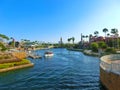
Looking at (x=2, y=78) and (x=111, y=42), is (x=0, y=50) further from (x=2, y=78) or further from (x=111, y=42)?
(x=111, y=42)

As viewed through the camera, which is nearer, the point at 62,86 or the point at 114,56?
the point at 62,86

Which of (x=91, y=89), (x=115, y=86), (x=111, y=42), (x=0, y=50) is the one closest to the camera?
(x=115, y=86)

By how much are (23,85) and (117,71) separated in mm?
22564

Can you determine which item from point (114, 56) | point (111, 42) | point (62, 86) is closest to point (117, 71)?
point (62, 86)

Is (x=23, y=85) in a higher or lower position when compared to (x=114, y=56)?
lower

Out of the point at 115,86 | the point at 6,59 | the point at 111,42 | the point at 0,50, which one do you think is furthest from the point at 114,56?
the point at 111,42

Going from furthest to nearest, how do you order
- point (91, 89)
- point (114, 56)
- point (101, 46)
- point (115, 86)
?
point (101, 46)
point (114, 56)
point (91, 89)
point (115, 86)

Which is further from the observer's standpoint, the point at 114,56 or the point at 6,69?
the point at 6,69

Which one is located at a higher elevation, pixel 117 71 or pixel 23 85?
pixel 117 71

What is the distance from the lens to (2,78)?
162 ft

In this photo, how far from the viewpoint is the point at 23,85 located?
4134cm

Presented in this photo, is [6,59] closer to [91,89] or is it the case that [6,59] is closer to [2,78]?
[2,78]

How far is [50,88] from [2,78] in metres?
17.2

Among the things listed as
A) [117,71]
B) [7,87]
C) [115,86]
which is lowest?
[7,87]
